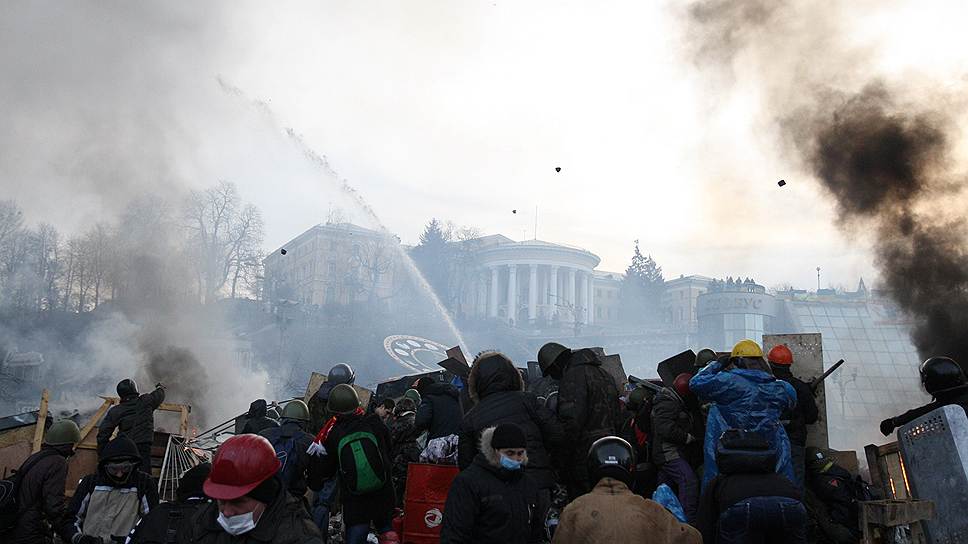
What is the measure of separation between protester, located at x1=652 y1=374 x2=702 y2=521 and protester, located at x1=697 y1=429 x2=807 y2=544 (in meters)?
2.34

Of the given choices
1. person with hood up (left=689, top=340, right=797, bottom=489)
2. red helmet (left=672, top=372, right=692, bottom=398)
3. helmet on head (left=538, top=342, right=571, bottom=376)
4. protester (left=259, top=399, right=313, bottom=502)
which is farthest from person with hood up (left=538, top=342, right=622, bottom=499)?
protester (left=259, top=399, right=313, bottom=502)

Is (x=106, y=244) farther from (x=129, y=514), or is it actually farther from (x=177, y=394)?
(x=129, y=514)

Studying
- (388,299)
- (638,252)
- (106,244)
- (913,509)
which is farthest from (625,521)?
(638,252)

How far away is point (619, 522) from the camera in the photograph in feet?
10.8

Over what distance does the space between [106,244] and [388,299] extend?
43.5m

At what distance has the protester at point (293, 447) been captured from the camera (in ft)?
20.5

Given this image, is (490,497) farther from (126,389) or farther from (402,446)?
(126,389)

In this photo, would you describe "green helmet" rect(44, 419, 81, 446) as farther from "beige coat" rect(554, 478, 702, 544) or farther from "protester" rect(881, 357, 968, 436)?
"protester" rect(881, 357, 968, 436)

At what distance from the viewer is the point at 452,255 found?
3287 inches

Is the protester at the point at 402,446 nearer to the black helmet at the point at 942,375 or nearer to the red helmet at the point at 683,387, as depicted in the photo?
the red helmet at the point at 683,387

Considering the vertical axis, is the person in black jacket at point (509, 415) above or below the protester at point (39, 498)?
above

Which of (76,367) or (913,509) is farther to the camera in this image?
(76,367)

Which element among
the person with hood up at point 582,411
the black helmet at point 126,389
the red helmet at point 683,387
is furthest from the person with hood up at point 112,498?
the red helmet at point 683,387

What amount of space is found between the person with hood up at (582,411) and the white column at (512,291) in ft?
258
